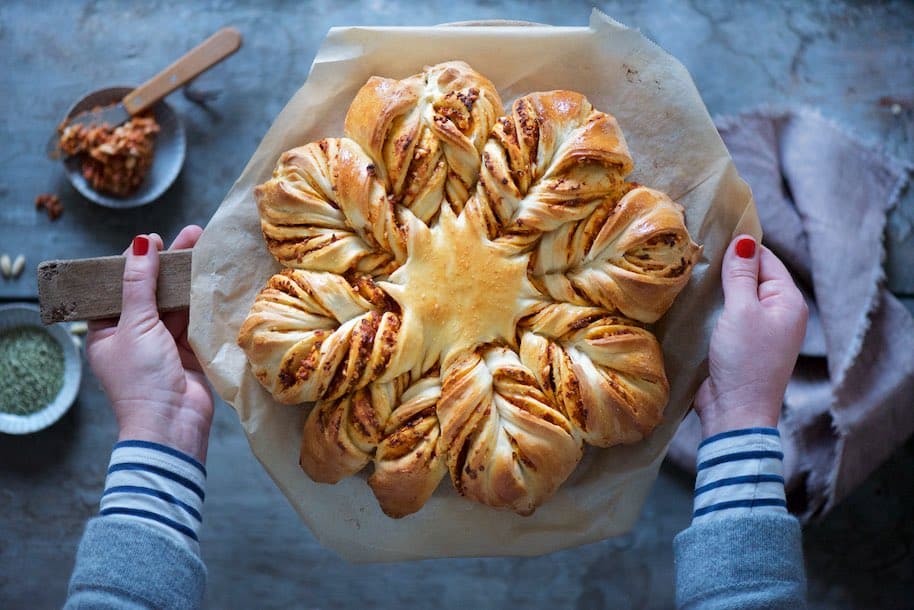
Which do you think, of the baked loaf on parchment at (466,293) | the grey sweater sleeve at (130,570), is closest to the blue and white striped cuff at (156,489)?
the grey sweater sleeve at (130,570)

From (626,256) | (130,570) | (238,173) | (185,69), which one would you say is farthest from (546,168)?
(130,570)

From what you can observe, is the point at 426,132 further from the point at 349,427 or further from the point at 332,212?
the point at 349,427

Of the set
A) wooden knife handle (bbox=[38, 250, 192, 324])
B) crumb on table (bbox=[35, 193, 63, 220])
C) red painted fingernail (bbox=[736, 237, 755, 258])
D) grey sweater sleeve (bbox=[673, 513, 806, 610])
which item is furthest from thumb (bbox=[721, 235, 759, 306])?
crumb on table (bbox=[35, 193, 63, 220])

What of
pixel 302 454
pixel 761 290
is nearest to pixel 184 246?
pixel 302 454

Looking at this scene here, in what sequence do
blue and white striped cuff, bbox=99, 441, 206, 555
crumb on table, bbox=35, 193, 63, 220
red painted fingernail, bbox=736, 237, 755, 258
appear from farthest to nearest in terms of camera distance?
crumb on table, bbox=35, 193, 63, 220 < red painted fingernail, bbox=736, 237, 755, 258 < blue and white striped cuff, bbox=99, 441, 206, 555

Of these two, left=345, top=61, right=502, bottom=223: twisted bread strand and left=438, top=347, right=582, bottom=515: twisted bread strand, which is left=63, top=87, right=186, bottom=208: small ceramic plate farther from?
left=438, top=347, right=582, bottom=515: twisted bread strand

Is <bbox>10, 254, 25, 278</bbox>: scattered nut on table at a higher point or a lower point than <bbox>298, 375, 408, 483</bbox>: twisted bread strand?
lower
